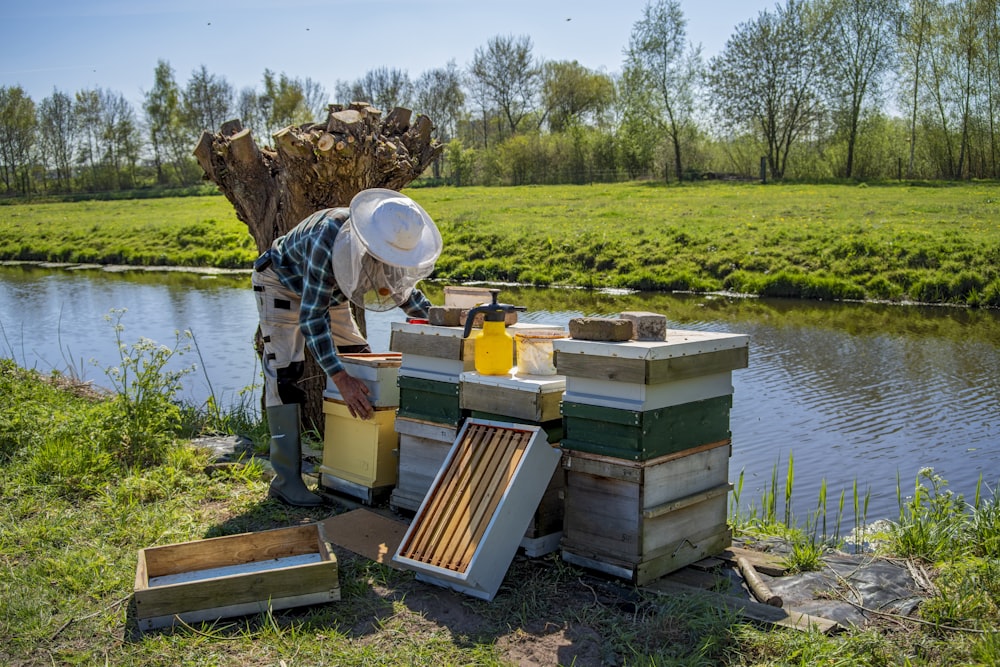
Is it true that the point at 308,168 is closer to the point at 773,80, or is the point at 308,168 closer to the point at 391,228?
the point at 391,228

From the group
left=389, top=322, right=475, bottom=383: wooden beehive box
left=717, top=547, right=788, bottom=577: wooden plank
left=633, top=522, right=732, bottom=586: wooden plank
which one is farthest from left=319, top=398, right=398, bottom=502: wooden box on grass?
left=717, top=547, right=788, bottom=577: wooden plank

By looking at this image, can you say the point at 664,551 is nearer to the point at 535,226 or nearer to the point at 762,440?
the point at 762,440

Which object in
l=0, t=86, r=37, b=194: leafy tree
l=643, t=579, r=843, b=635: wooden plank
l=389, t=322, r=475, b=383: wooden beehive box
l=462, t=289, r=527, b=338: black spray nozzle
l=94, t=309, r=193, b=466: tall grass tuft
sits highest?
l=0, t=86, r=37, b=194: leafy tree

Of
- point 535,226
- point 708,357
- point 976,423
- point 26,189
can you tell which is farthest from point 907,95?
point 26,189

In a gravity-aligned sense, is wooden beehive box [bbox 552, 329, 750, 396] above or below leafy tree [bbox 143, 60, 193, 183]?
below

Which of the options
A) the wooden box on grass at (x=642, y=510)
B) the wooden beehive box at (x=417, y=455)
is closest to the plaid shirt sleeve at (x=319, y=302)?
the wooden beehive box at (x=417, y=455)

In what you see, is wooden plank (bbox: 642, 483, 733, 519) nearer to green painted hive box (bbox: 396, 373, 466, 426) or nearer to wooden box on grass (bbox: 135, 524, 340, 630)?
green painted hive box (bbox: 396, 373, 466, 426)

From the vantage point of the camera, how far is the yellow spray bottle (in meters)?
4.92

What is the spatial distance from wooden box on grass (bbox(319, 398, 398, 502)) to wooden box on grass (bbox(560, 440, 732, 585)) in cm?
148

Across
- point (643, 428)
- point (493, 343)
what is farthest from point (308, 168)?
point (643, 428)

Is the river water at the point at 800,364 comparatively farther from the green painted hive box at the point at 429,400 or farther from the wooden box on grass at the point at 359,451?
the green painted hive box at the point at 429,400

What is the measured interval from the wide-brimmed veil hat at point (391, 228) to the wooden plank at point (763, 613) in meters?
2.25

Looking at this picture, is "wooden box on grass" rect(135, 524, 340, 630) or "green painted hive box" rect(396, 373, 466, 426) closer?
"wooden box on grass" rect(135, 524, 340, 630)

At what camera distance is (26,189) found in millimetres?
59781
